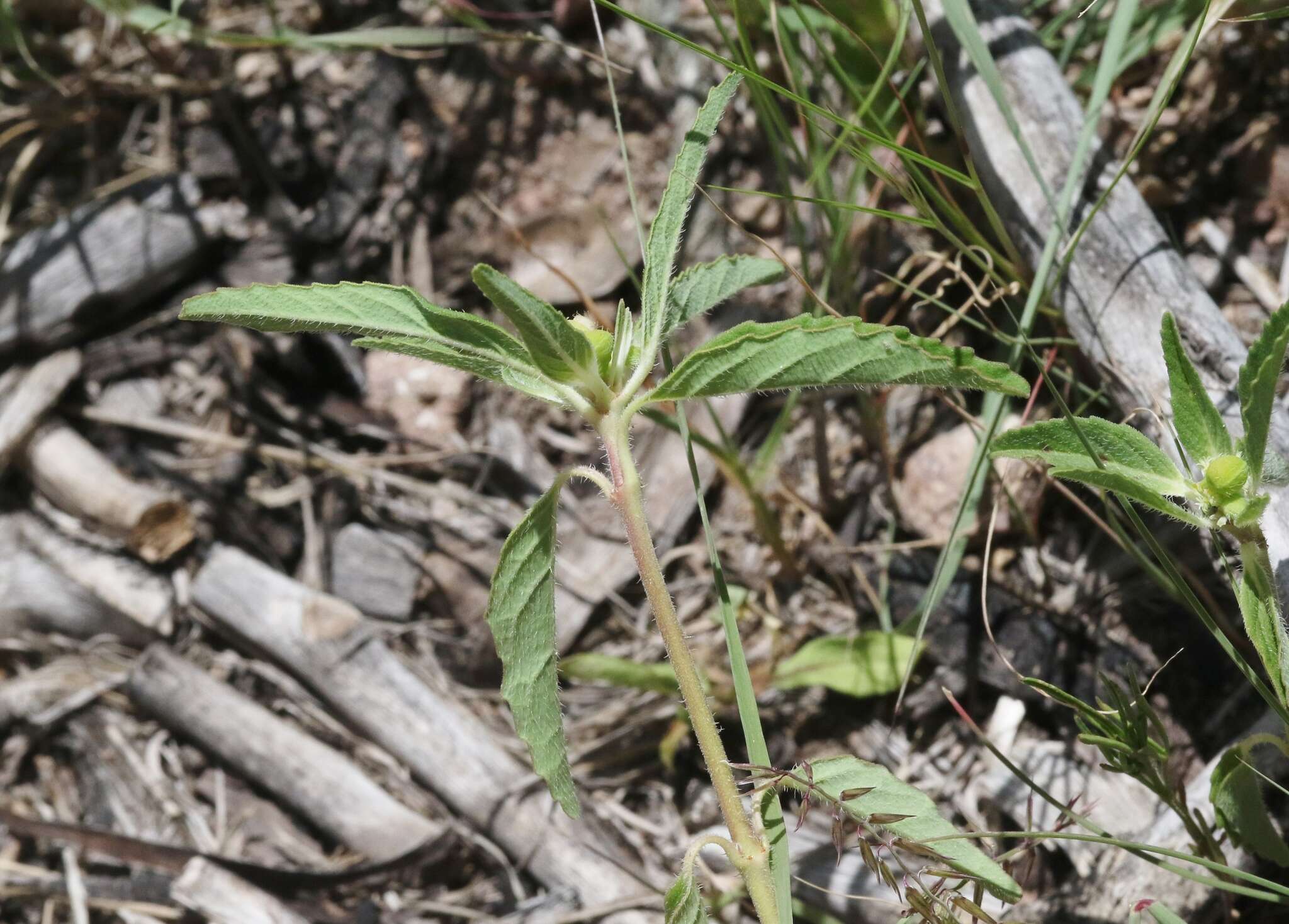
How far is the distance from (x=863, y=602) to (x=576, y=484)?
803mm

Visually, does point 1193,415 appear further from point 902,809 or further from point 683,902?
point 683,902

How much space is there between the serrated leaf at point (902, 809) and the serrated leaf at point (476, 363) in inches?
22.6

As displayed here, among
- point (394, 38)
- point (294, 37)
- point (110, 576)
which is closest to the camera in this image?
point (394, 38)

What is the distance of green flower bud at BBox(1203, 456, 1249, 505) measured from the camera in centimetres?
118

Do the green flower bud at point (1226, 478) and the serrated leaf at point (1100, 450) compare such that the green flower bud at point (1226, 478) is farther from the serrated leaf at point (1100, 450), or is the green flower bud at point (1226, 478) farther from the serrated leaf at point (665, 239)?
the serrated leaf at point (665, 239)

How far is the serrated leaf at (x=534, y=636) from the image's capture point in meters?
1.15

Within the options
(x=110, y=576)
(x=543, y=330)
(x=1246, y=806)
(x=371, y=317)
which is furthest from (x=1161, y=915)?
(x=110, y=576)

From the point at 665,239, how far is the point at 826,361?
28 centimetres

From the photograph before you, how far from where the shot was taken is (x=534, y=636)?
46.9 inches

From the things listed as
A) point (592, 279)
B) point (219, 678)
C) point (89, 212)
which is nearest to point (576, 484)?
point (592, 279)

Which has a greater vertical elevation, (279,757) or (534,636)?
(534,636)

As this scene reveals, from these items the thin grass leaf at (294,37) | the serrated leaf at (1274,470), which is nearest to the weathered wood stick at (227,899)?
the thin grass leaf at (294,37)

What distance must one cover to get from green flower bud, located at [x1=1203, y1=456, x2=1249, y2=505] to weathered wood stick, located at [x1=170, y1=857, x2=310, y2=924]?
1883mm

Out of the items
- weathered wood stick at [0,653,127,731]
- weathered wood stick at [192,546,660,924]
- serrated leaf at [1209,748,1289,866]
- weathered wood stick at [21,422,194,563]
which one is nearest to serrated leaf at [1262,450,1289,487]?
serrated leaf at [1209,748,1289,866]
